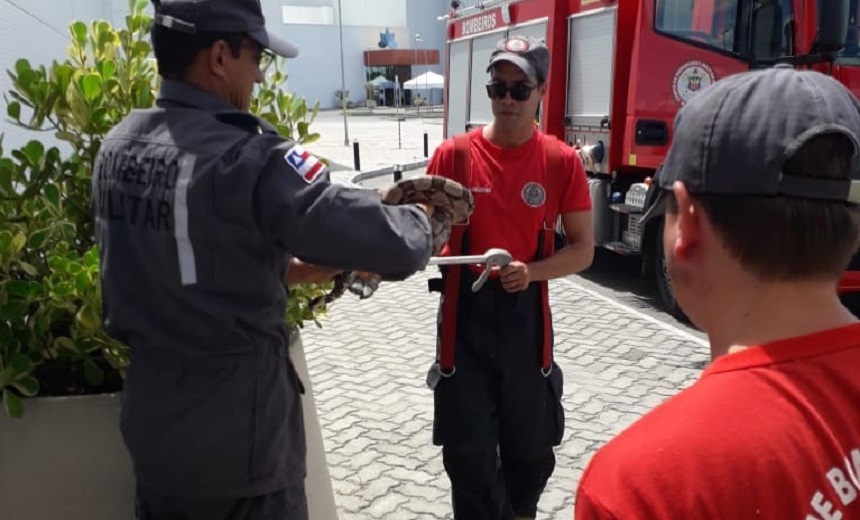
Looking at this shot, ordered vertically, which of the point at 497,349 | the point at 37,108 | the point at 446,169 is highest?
the point at 37,108

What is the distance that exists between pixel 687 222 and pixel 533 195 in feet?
5.86

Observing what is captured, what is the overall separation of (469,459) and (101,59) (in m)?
1.81

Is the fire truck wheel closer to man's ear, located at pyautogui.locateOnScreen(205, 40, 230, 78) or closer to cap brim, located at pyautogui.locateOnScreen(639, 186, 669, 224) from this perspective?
man's ear, located at pyautogui.locateOnScreen(205, 40, 230, 78)

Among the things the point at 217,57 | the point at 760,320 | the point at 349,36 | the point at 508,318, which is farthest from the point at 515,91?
the point at 349,36

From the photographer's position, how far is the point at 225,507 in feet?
6.04

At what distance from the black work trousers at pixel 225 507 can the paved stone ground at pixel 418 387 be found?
1.87m

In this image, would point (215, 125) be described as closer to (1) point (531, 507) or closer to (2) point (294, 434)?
(2) point (294, 434)

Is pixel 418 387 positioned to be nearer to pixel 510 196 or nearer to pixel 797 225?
pixel 510 196

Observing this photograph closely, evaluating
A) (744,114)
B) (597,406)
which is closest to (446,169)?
(744,114)

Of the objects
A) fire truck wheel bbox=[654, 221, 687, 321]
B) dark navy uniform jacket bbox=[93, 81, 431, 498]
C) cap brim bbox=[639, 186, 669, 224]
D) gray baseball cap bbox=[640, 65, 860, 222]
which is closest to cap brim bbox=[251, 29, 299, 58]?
dark navy uniform jacket bbox=[93, 81, 431, 498]

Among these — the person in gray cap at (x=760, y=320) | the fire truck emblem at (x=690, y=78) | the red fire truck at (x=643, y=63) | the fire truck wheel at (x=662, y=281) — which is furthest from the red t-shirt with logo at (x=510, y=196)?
the fire truck emblem at (x=690, y=78)

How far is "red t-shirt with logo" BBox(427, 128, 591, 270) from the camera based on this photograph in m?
2.87

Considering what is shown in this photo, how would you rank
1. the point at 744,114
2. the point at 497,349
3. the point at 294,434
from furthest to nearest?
the point at 497,349 → the point at 294,434 → the point at 744,114

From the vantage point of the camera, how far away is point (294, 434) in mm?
1952
